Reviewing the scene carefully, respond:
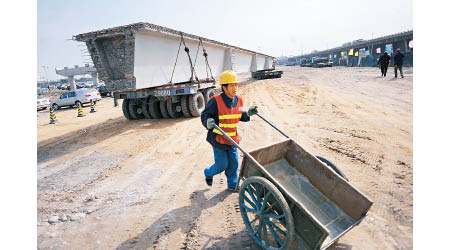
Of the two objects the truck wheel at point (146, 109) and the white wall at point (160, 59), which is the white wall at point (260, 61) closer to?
the white wall at point (160, 59)

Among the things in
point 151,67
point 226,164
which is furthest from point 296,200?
point 151,67

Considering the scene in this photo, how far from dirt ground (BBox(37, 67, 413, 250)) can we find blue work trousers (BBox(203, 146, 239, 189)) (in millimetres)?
282

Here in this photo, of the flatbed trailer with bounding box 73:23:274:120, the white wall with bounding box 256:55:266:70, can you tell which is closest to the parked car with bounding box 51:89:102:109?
the flatbed trailer with bounding box 73:23:274:120

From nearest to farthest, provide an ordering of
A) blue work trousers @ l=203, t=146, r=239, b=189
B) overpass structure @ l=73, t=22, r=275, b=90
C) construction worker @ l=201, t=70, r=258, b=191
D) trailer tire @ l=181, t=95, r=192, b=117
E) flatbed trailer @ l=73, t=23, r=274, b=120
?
construction worker @ l=201, t=70, r=258, b=191 < blue work trousers @ l=203, t=146, r=239, b=189 < overpass structure @ l=73, t=22, r=275, b=90 < flatbed trailer @ l=73, t=23, r=274, b=120 < trailer tire @ l=181, t=95, r=192, b=117

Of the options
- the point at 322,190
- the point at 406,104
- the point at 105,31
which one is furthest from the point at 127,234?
the point at 406,104

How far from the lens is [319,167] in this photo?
3.04 meters

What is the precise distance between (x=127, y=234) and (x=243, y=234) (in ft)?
4.66

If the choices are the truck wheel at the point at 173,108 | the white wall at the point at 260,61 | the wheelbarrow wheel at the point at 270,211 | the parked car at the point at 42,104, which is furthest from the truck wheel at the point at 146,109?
the white wall at the point at 260,61

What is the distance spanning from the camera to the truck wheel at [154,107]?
9586 millimetres

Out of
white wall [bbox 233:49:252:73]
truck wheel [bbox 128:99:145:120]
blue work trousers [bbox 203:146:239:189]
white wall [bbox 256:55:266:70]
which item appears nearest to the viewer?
blue work trousers [bbox 203:146:239:189]

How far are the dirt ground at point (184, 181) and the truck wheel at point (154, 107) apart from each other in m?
1.23

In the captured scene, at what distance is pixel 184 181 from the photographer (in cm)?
444

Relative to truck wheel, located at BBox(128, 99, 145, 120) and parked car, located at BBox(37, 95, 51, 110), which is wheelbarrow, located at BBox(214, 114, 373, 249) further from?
parked car, located at BBox(37, 95, 51, 110)

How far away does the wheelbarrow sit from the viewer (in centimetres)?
227
